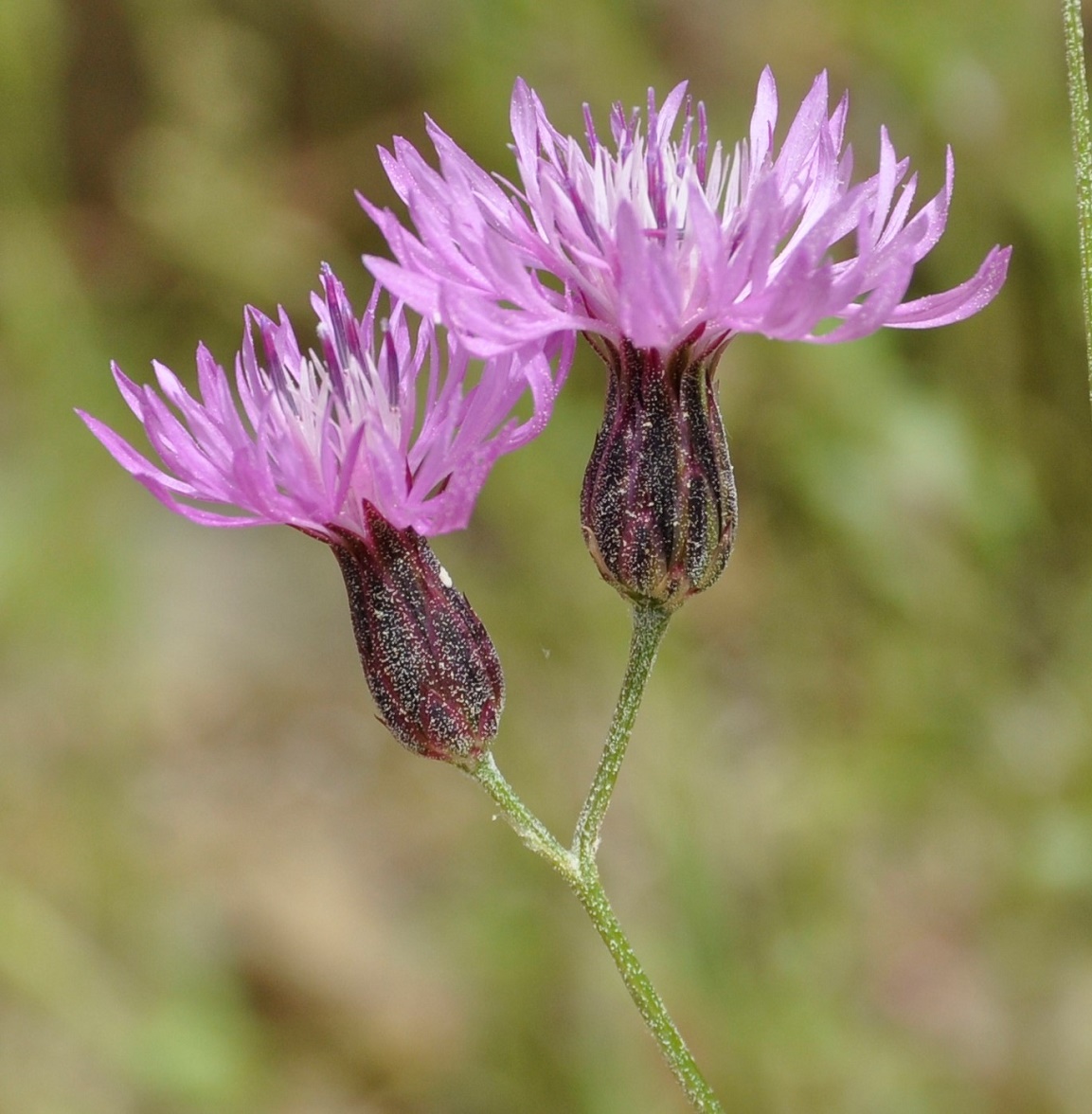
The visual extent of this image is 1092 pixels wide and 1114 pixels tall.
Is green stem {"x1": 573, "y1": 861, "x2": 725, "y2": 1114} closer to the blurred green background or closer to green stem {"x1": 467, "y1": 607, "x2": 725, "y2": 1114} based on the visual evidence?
green stem {"x1": 467, "y1": 607, "x2": 725, "y2": 1114}

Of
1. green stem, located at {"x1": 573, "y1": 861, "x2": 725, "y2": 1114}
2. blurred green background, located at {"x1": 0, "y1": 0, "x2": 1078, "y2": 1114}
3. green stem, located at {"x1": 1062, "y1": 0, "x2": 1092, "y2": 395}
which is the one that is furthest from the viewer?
blurred green background, located at {"x1": 0, "y1": 0, "x2": 1078, "y2": 1114}

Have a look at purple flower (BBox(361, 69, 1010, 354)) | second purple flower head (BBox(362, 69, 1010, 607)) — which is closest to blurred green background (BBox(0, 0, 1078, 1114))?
second purple flower head (BBox(362, 69, 1010, 607))

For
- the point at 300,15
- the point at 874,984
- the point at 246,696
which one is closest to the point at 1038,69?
the point at 874,984

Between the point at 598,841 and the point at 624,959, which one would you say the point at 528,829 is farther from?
the point at 624,959

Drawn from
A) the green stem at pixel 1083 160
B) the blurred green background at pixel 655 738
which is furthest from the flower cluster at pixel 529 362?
the blurred green background at pixel 655 738

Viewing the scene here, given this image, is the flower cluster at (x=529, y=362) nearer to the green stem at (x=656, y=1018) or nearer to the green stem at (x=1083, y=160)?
the green stem at (x=1083, y=160)

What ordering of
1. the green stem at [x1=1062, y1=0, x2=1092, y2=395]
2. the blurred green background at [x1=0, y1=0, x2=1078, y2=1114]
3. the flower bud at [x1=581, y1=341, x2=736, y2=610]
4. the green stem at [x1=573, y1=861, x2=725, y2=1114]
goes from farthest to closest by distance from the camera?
the blurred green background at [x1=0, y1=0, x2=1078, y2=1114]
the flower bud at [x1=581, y1=341, x2=736, y2=610]
the green stem at [x1=573, y1=861, x2=725, y2=1114]
the green stem at [x1=1062, y1=0, x2=1092, y2=395]

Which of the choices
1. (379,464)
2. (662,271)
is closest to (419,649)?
(379,464)

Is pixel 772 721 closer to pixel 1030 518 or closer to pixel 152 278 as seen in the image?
pixel 1030 518
